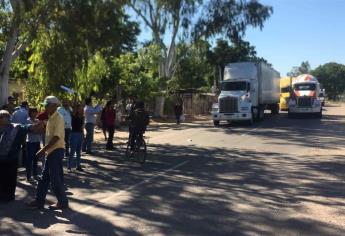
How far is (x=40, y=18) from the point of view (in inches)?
698

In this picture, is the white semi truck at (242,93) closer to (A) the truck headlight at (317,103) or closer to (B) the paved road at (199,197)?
(A) the truck headlight at (317,103)

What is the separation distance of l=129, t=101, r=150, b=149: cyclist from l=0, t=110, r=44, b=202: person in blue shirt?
6.00 meters

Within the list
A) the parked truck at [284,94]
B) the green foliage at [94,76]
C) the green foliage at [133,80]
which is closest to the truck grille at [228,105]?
the green foliage at [133,80]

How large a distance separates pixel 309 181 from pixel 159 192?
3373mm

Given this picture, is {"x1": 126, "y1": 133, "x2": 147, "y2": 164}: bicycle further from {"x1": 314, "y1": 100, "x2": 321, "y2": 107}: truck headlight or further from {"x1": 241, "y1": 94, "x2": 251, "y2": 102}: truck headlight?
{"x1": 314, "y1": 100, "x2": 321, "y2": 107}: truck headlight

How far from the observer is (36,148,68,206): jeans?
8.58 metres

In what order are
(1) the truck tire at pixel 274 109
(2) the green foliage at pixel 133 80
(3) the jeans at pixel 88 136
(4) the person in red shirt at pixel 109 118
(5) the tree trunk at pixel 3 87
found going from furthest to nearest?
(1) the truck tire at pixel 274 109
(2) the green foliage at pixel 133 80
(5) the tree trunk at pixel 3 87
(4) the person in red shirt at pixel 109 118
(3) the jeans at pixel 88 136

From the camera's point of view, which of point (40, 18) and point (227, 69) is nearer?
point (40, 18)

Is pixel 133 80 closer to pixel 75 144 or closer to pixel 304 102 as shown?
pixel 304 102

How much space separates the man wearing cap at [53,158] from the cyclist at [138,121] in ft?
21.6

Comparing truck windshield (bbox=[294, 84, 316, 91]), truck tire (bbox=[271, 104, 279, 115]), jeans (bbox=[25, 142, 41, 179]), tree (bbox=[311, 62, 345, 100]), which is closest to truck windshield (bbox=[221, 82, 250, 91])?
truck windshield (bbox=[294, 84, 316, 91])

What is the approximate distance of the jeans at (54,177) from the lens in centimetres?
858

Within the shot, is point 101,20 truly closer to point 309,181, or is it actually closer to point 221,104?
point 309,181

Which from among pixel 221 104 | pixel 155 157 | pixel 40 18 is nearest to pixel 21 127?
pixel 155 157
